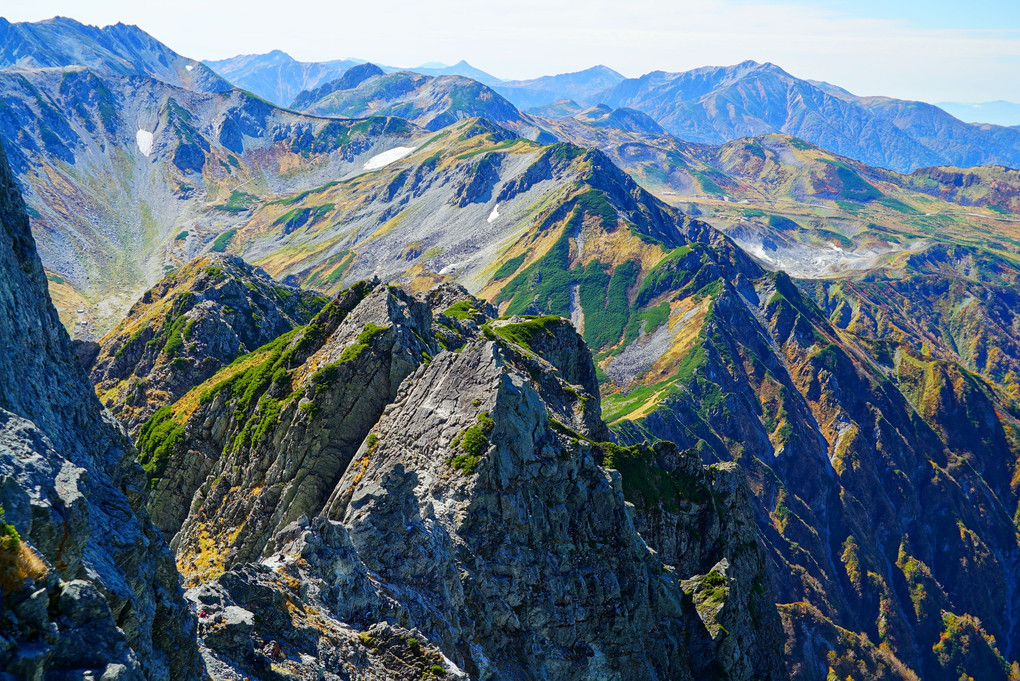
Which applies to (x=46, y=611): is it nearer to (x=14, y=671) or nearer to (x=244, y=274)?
(x=14, y=671)

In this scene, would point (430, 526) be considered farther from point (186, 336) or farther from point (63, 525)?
point (186, 336)

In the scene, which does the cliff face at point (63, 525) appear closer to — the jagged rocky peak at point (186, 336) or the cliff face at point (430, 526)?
the cliff face at point (430, 526)

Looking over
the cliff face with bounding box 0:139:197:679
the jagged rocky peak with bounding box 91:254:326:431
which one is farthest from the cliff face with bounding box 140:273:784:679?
the jagged rocky peak with bounding box 91:254:326:431

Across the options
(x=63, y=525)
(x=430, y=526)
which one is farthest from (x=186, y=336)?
(x=63, y=525)

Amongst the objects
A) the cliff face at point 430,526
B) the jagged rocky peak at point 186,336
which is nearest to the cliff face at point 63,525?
the cliff face at point 430,526

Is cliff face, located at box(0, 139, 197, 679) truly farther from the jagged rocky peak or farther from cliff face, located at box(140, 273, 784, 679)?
the jagged rocky peak

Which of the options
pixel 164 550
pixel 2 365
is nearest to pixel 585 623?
pixel 164 550
